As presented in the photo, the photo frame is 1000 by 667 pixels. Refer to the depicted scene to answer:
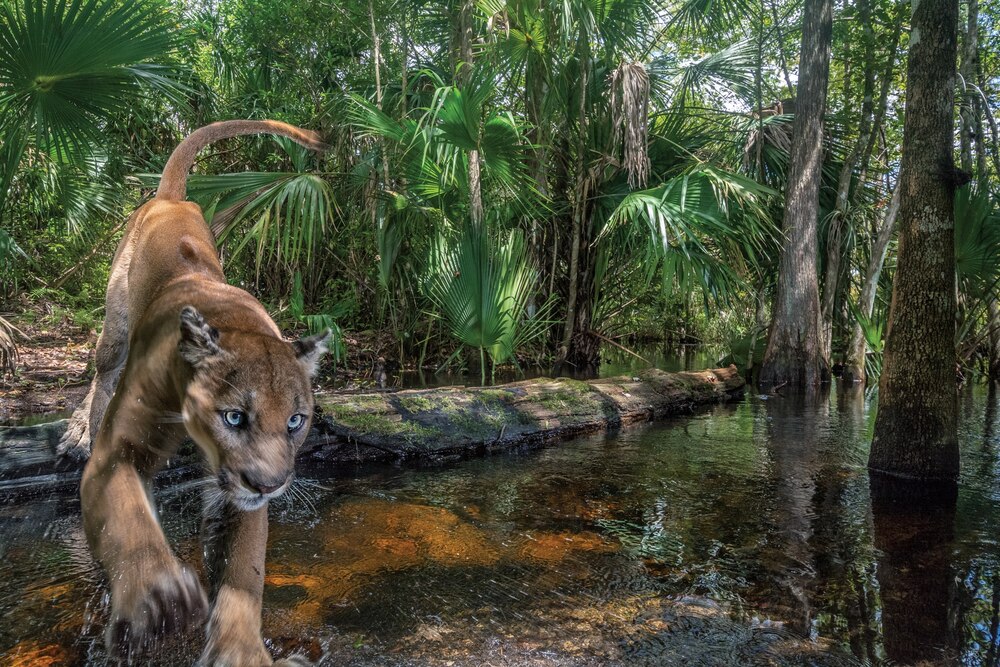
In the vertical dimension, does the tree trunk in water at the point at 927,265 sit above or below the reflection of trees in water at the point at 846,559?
above

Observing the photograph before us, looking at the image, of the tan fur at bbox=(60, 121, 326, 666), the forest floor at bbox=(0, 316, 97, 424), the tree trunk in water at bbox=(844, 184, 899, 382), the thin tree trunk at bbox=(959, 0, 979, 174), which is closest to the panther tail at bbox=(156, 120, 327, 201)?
the tan fur at bbox=(60, 121, 326, 666)

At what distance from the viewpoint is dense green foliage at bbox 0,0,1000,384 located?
21.2 feet

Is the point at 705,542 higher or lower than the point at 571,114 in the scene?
lower

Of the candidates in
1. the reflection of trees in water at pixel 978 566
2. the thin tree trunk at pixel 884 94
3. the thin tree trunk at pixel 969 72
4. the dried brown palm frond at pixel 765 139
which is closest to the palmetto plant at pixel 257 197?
the reflection of trees in water at pixel 978 566

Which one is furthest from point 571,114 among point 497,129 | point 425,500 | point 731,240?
point 425,500

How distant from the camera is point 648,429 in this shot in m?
6.14

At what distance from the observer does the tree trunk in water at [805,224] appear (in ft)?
30.2

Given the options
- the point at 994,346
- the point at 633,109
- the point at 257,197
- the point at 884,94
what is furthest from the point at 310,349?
the point at 994,346

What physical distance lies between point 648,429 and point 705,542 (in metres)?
3.06

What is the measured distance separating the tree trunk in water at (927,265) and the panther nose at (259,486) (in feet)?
12.2

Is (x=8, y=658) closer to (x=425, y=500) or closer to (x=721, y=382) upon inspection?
(x=425, y=500)

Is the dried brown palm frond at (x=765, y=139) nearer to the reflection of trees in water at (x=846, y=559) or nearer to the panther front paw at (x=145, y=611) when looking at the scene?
the reflection of trees in water at (x=846, y=559)

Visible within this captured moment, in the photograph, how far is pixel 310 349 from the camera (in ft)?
7.38

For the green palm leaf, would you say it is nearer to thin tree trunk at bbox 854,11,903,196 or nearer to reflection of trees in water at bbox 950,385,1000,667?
reflection of trees in water at bbox 950,385,1000,667
